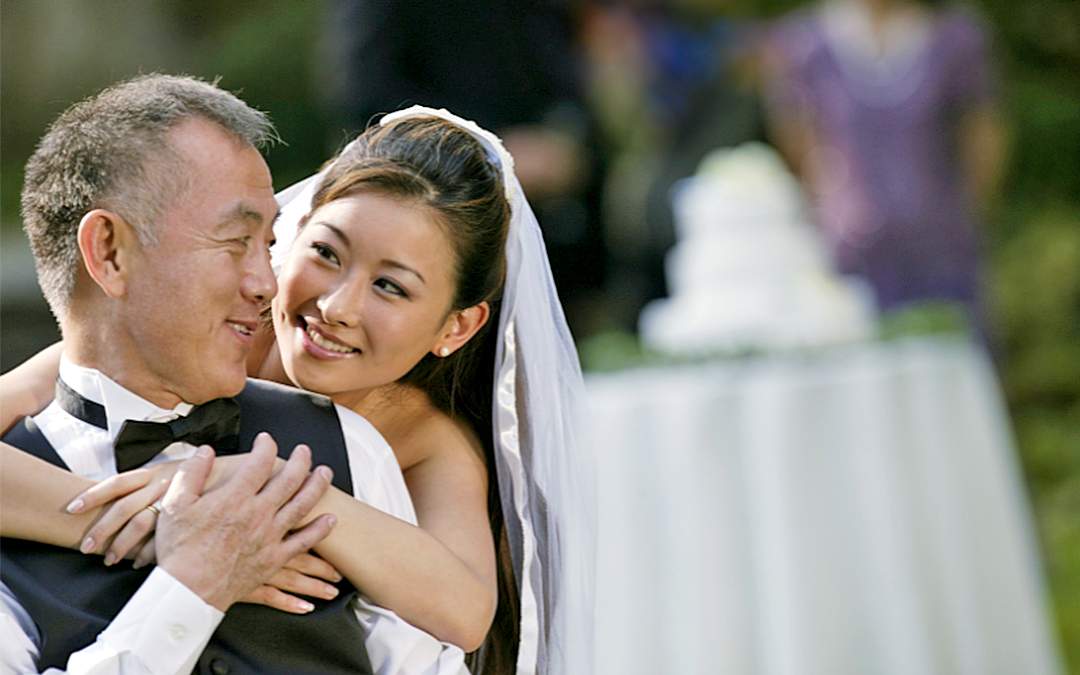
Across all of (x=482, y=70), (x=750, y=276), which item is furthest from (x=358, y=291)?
(x=750, y=276)

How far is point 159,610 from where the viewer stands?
7.69 ft

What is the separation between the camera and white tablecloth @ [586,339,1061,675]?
4906 mm

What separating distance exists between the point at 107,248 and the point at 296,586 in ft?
1.74

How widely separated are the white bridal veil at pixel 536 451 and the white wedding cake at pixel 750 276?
2.24 metres

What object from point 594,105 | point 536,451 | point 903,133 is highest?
point 594,105

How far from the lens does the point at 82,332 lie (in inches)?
101

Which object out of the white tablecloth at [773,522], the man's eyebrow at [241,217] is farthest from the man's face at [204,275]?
the white tablecloth at [773,522]

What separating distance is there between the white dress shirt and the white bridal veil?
10.0 inches

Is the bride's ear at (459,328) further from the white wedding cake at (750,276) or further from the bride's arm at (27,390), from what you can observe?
the white wedding cake at (750,276)

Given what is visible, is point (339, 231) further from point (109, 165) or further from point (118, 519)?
point (118, 519)

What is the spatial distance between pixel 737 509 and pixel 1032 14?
23.1 feet

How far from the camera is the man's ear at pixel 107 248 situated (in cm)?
246

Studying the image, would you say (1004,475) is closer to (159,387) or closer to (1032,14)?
(159,387)

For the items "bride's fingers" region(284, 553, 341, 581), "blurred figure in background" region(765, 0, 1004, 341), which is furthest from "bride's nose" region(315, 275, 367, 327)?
"blurred figure in background" region(765, 0, 1004, 341)
